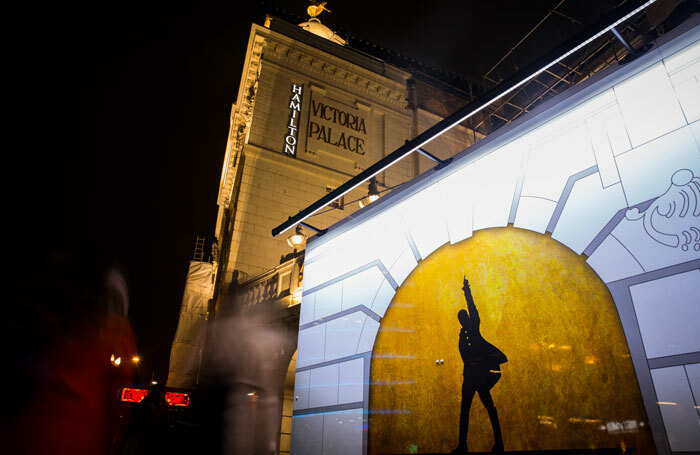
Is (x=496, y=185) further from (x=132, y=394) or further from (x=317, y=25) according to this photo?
(x=317, y=25)

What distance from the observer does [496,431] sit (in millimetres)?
3730

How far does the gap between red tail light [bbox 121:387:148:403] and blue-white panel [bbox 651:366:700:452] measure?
17.2 meters

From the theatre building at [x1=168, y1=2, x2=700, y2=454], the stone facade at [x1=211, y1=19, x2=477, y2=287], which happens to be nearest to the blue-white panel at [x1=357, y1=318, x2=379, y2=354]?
the theatre building at [x1=168, y1=2, x2=700, y2=454]

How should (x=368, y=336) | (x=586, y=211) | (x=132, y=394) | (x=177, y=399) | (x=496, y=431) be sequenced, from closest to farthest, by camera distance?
(x=586, y=211)
(x=496, y=431)
(x=368, y=336)
(x=177, y=399)
(x=132, y=394)

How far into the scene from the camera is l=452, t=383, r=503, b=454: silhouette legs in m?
3.71

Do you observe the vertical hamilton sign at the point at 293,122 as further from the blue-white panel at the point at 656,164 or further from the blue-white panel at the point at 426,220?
the blue-white panel at the point at 656,164

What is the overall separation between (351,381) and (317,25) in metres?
24.0

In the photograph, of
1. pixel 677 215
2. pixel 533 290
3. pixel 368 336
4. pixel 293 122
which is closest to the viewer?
pixel 677 215

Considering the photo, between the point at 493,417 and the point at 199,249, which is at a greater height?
the point at 199,249

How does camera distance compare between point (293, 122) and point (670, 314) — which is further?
point (293, 122)

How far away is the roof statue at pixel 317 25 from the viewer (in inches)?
956

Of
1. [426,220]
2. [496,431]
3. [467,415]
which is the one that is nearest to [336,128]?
[426,220]

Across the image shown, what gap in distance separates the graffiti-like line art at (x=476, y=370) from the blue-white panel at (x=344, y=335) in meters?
1.56

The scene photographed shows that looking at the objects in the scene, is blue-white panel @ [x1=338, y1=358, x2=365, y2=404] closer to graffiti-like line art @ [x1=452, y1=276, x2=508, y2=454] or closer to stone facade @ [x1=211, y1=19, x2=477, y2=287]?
graffiti-like line art @ [x1=452, y1=276, x2=508, y2=454]
